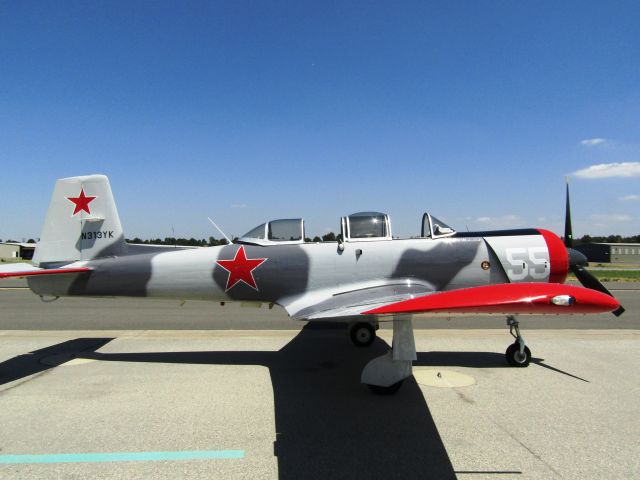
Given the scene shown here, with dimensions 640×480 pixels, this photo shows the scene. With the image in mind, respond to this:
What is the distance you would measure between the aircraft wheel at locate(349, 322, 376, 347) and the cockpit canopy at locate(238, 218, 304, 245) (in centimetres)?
227

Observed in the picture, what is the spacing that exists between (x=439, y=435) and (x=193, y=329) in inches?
276

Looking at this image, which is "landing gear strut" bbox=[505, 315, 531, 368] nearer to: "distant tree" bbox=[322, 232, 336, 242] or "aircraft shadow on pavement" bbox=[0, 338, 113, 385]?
"distant tree" bbox=[322, 232, 336, 242]

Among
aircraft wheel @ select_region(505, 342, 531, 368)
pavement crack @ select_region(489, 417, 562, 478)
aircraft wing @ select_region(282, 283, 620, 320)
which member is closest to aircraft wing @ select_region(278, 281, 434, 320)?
aircraft wing @ select_region(282, 283, 620, 320)

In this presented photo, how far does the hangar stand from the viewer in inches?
2339

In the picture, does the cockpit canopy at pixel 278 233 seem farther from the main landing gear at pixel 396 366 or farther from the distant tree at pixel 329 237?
the main landing gear at pixel 396 366

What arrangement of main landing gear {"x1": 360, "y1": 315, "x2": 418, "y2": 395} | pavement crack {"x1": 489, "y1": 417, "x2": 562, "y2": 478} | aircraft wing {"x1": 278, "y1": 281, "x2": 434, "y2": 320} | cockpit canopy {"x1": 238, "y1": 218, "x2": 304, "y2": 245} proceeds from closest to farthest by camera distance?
1. pavement crack {"x1": 489, "y1": 417, "x2": 562, "y2": 478}
2. main landing gear {"x1": 360, "y1": 315, "x2": 418, "y2": 395}
3. aircraft wing {"x1": 278, "y1": 281, "x2": 434, "y2": 320}
4. cockpit canopy {"x1": 238, "y1": 218, "x2": 304, "y2": 245}

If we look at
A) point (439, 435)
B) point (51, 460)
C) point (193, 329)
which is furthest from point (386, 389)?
point (193, 329)

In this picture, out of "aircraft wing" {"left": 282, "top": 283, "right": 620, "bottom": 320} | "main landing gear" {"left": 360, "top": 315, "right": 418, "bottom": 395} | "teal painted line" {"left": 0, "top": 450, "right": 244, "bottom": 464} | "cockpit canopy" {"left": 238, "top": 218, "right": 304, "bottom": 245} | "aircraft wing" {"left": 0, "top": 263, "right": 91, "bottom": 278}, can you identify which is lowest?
"teal painted line" {"left": 0, "top": 450, "right": 244, "bottom": 464}

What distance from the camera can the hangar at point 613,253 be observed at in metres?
59.4

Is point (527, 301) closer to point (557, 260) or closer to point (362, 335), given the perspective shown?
point (557, 260)

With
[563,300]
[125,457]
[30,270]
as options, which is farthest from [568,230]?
[30,270]

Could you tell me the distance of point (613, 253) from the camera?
59.8 m

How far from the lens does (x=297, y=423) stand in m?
4.27

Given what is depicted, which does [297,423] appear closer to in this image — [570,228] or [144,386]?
[144,386]
